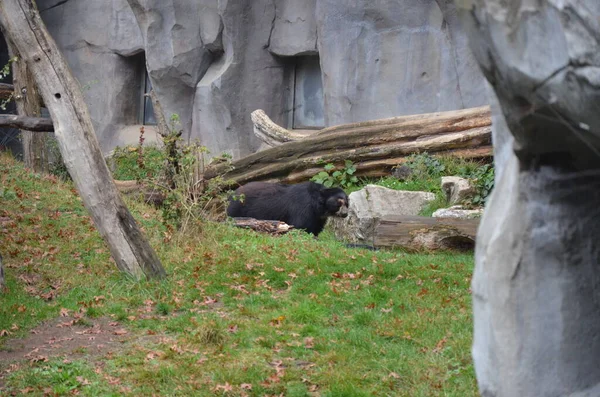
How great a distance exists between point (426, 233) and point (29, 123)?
14.8 ft

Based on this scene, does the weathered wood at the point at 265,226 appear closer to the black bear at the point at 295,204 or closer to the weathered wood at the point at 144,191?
the black bear at the point at 295,204

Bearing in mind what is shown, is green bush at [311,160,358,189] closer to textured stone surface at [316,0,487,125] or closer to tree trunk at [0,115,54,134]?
textured stone surface at [316,0,487,125]

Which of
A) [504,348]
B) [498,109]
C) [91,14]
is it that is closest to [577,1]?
[498,109]

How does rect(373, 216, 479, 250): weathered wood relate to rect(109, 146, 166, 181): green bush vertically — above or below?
below

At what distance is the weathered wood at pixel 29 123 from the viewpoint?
8.28 m

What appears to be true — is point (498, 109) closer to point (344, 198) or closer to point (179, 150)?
point (179, 150)

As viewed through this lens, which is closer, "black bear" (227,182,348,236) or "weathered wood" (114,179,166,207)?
"black bear" (227,182,348,236)

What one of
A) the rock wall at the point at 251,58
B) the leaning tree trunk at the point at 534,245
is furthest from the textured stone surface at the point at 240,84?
the leaning tree trunk at the point at 534,245

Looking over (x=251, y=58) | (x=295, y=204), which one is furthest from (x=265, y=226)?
(x=251, y=58)

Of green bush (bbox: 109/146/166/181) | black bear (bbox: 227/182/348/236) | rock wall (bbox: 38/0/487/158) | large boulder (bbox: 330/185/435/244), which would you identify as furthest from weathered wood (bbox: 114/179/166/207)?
large boulder (bbox: 330/185/435/244)

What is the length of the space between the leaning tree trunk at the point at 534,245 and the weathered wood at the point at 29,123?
260 inches

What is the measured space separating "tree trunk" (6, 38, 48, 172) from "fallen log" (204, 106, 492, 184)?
3.05 meters

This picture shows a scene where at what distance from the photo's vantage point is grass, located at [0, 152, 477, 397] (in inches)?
208

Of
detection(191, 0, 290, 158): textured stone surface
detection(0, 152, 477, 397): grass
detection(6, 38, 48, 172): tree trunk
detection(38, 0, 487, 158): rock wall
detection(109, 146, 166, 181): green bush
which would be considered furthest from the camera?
detection(191, 0, 290, 158): textured stone surface
